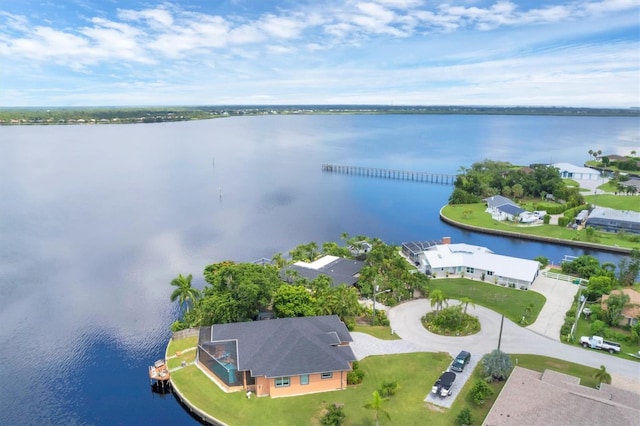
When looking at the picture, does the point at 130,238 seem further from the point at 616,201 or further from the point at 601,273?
the point at 616,201

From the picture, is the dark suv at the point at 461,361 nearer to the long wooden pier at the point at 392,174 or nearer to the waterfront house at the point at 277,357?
the waterfront house at the point at 277,357

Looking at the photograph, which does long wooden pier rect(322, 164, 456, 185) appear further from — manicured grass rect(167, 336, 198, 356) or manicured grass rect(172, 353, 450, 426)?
manicured grass rect(167, 336, 198, 356)

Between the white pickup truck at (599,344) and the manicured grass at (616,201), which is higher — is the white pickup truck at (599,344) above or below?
above

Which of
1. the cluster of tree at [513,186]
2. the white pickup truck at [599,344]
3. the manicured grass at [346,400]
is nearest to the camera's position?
the manicured grass at [346,400]

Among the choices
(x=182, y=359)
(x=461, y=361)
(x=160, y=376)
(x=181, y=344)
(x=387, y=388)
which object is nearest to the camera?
(x=387, y=388)

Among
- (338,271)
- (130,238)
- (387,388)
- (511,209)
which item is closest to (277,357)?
(387,388)

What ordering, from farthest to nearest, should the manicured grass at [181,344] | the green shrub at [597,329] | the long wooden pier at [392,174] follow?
the long wooden pier at [392,174], the green shrub at [597,329], the manicured grass at [181,344]

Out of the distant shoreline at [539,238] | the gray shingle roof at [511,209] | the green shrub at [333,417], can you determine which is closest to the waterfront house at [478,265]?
the distant shoreline at [539,238]

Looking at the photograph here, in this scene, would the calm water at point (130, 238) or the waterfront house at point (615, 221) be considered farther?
the waterfront house at point (615, 221)

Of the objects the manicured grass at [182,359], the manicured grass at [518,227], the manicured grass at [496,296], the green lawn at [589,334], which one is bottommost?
Result: the manicured grass at [518,227]
